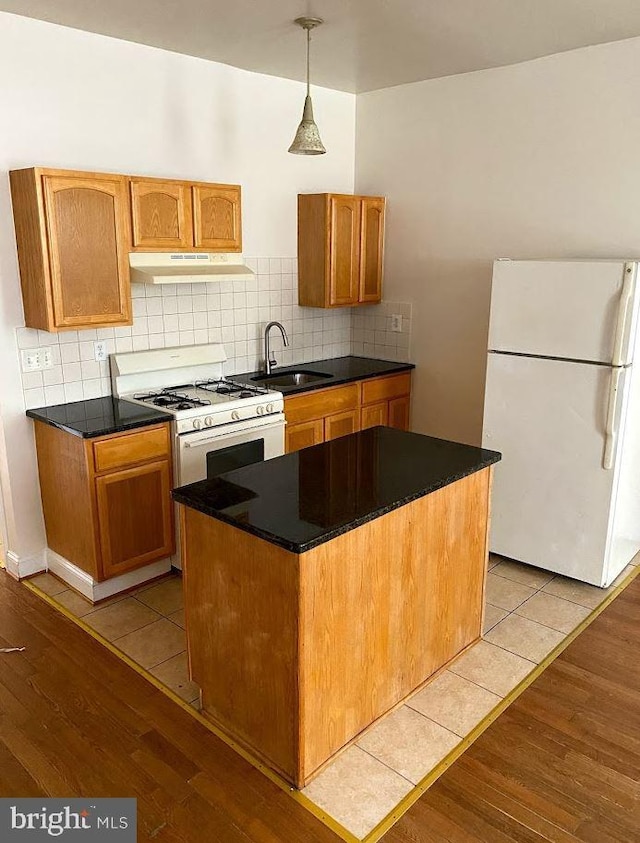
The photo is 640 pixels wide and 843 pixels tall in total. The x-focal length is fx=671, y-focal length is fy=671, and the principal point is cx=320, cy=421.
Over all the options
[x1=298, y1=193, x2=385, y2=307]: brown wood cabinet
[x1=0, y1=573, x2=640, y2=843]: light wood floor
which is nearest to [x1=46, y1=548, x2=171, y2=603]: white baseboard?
[x1=0, y1=573, x2=640, y2=843]: light wood floor

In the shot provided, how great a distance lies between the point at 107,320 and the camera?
10.8ft

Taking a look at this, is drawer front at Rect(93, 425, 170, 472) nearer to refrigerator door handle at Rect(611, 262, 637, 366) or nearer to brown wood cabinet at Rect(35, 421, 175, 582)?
brown wood cabinet at Rect(35, 421, 175, 582)

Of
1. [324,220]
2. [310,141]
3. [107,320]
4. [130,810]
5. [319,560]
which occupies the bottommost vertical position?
[130,810]

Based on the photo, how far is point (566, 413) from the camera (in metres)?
3.35

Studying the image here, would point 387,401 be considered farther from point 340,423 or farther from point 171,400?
point 171,400

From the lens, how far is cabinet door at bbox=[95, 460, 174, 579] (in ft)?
10.5

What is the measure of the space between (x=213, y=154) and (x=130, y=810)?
11.0 feet

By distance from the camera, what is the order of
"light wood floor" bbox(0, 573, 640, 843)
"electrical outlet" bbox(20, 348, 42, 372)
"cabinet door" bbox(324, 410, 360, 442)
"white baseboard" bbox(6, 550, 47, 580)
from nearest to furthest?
"light wood floor" bbox(0, 573, 640, 843) → "electrical outlet" bbox(20, 348, 42, 372) → "white baseboard" bbox(6, 550, 47, 580) → "cabinet door" bbox(324, 410, 360, 442)

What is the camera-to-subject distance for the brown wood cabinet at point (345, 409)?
407 centimetres

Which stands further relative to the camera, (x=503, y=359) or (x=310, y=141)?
(x=503, y=359)

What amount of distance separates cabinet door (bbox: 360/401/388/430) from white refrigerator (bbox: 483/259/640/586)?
3.44 ft

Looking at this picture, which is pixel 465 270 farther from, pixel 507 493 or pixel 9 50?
pixel 9 50

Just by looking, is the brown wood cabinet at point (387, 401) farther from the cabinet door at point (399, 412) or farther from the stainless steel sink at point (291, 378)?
the stainless steel sink at point (291, 378)

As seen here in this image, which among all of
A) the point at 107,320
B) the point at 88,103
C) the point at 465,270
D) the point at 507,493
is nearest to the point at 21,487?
the point at 107,320
